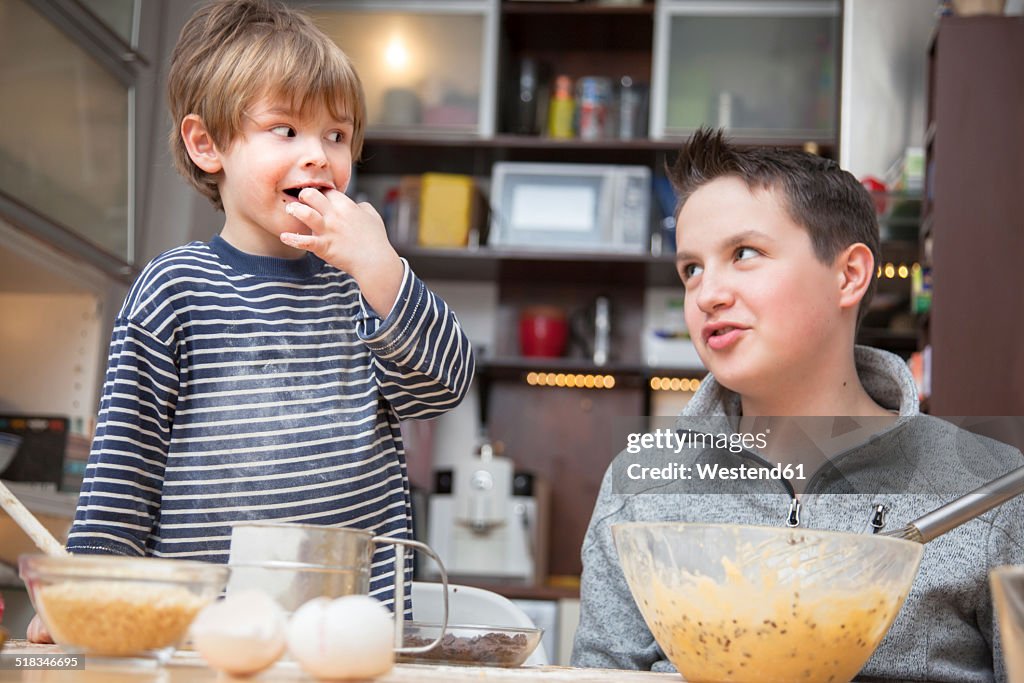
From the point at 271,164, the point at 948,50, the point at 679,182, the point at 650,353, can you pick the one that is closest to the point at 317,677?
the point at 271,164

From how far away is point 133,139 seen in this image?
2844mm

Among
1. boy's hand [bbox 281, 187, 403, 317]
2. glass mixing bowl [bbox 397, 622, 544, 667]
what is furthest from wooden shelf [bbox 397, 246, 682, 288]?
glass mixing bowl [bbox 397, 622, 544, 667]

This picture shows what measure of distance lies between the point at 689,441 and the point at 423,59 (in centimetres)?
278

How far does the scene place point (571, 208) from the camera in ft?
11.8

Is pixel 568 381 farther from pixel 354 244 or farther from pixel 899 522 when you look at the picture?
pixel 354 244

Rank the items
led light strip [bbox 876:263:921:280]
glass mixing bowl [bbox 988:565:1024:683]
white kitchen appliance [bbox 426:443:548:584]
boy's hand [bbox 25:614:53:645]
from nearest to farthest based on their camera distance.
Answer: glass mixing bowl [bbox 988:565:1024:683], boy's hand [bbox 25:614:53:645], led light strip [bbox 876:263:921:280], white kitchen appliance [bbox 426:443:548:584]

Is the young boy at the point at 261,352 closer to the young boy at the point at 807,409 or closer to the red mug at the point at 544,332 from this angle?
the young boy at the point at 807,409

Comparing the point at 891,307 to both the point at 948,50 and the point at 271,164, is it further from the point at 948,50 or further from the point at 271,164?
the point at 271,164

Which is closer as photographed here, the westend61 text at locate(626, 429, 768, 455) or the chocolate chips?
the chocolate chips

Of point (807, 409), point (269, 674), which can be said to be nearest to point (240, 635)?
point (269, 674)

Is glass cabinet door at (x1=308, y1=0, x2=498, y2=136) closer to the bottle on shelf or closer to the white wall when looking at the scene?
the bottle on shelf

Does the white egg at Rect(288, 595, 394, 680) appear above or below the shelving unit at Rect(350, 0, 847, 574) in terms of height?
below

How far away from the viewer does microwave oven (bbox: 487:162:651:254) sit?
3545 millimetres

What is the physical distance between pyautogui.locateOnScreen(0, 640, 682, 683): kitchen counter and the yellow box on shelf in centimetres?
284
